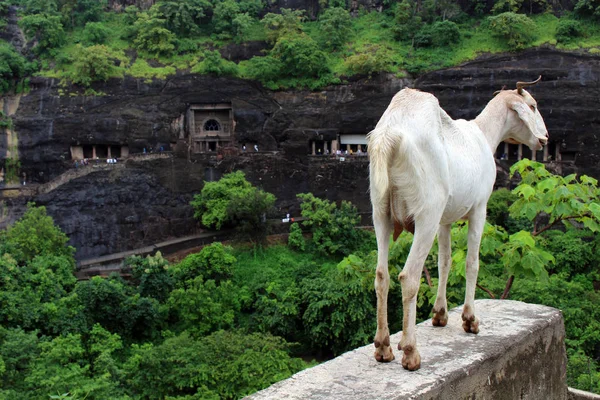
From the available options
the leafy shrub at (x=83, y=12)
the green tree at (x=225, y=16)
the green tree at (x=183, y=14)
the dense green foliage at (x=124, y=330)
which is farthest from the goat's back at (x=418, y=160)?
the leafy shrub at (x=83, y=12)

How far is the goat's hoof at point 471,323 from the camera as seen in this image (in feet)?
15.0

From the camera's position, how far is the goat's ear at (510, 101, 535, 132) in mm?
4938

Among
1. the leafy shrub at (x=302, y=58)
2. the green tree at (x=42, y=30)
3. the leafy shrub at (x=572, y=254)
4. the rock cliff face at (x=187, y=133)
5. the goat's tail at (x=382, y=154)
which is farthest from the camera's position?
the green tree at (x=42, y=30)

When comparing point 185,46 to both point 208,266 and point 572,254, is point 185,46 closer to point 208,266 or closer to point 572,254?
point 208,266

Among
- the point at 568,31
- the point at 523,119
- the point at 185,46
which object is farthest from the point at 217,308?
the point at 568,31

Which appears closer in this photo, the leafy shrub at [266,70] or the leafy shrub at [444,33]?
the leafy shrub at [266,70]

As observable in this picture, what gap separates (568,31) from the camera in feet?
106

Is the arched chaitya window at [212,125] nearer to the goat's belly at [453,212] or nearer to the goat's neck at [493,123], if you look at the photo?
the goat's neck at [493,123]

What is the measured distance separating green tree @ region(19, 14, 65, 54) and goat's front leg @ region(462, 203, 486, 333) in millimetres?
34468

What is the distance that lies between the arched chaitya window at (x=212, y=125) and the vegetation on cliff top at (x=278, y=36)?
8.66ft

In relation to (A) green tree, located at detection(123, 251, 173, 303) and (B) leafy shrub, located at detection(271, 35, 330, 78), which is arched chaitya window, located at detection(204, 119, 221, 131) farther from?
(A) green tree, located at detection(123, 251, 173, 303)

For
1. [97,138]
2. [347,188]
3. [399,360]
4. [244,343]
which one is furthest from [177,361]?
[97,138]

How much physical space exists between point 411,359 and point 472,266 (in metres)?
1.14

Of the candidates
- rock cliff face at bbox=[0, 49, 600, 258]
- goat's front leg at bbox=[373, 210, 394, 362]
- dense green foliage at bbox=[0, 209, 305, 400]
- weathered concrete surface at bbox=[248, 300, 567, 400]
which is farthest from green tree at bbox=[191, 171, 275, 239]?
goat's front leg at bbox=[373, 210, 394, 362]
